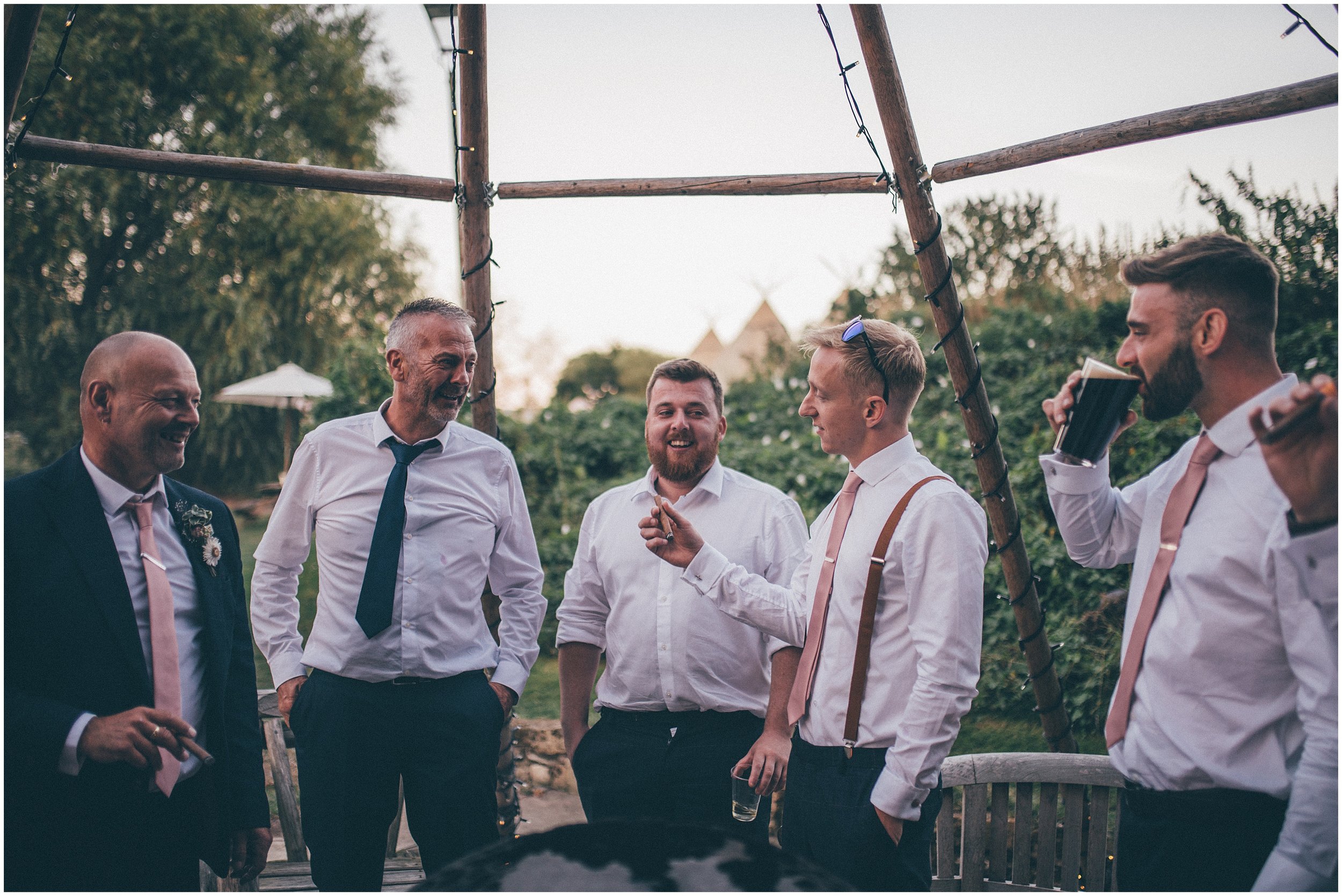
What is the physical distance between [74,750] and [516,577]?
1.49 meters

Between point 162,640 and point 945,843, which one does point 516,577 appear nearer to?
point 162,640

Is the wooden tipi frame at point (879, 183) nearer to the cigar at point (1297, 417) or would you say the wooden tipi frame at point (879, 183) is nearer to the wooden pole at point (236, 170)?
the wooden pole at point (236, 170)

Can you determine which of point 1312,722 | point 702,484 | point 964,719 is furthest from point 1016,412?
point 1312,722

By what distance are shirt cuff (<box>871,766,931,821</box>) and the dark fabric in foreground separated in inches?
17.7

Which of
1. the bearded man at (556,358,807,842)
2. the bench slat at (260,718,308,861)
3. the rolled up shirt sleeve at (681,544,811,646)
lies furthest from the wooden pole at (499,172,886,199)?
the bench slat at (260,718,308,861)

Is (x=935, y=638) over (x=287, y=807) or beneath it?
over

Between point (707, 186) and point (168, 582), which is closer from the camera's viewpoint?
point (168, 582)

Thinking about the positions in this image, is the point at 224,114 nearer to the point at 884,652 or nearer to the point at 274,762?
the point at 274,762

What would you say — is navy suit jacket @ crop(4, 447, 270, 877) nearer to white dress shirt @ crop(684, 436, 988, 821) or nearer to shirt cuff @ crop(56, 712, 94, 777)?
shirt cuff @ crop(56, 712, 94, 777)

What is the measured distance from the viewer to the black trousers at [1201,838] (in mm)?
1833

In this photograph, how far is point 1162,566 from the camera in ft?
6.53

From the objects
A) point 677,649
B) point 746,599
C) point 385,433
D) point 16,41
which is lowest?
point 677,649

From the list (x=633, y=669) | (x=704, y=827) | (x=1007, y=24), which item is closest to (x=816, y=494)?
(x=1007, y=24)

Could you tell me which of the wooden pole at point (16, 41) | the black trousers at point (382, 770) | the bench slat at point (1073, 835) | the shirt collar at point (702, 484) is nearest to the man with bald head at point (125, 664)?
the black trousers at point (382, 770)
